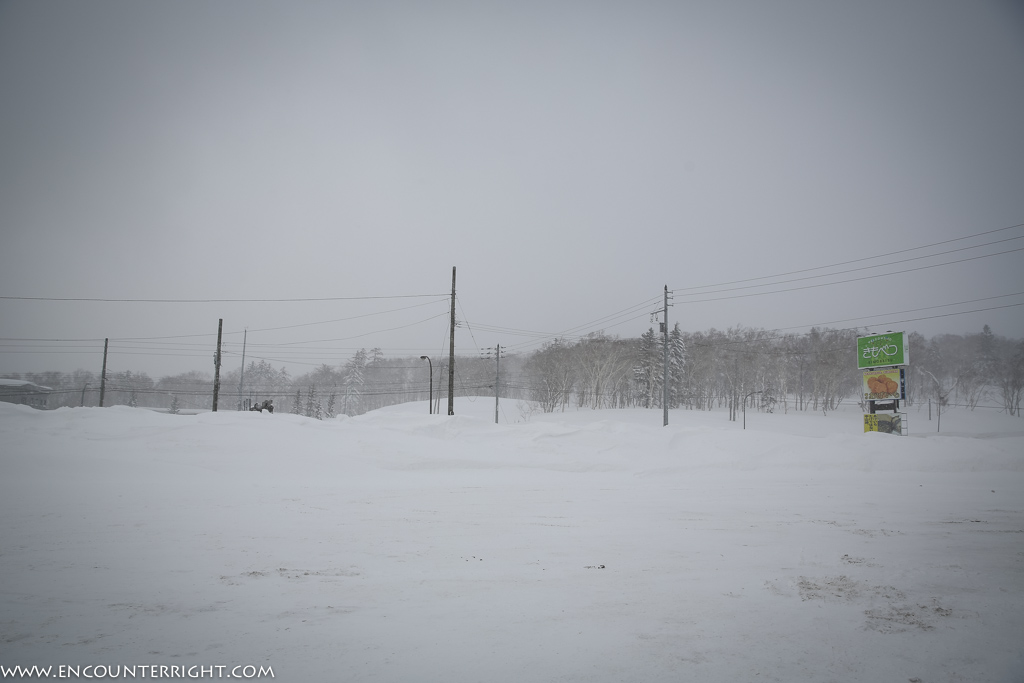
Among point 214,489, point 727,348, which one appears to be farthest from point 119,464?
point 727,348

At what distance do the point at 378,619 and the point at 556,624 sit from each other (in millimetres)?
1438

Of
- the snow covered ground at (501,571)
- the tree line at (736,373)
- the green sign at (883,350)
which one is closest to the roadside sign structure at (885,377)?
the green sign at (883,350)

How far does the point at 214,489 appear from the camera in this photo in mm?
8758

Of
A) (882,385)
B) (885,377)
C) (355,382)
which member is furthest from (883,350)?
(355,382)

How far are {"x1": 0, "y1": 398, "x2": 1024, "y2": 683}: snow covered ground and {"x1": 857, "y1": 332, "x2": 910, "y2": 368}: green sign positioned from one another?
21.7 m

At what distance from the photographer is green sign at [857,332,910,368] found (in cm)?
2936

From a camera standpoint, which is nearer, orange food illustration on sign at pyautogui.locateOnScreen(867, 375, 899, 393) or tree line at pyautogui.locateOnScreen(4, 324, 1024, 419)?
orange food illustration on sign at pyautogui.locateOnScreen(867, 375, 899, 393)

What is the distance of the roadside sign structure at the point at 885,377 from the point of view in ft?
93.5

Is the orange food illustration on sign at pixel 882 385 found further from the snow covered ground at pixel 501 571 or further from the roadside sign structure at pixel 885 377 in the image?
the snow covered ground at pixel 501 571

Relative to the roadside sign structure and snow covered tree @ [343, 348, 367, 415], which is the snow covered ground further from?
snow covered tree @ [343, 348, 367, 415]

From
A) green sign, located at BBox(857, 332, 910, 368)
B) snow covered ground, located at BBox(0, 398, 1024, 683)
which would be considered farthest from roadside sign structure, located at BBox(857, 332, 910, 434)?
snow covered ground, located at BBox(0, 398, 1024, 683)

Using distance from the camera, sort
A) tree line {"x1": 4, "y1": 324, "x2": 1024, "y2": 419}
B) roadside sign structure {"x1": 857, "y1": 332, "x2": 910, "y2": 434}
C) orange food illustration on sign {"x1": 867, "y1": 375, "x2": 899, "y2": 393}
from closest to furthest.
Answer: roadside sign structure {"x1": 857, "y1": 332, "x2": 910, "y2": 434}, orange food illustration on sign {"x1": 867, "y1": 375, "x2": 899, "y2": 393}, tree line {"x1": 4, "y1": 324, "x2": 1024, "y2": 419}

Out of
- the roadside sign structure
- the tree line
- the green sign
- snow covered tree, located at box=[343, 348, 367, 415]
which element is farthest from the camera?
snow covered tree, located at box=[343, 348, 367, 415]

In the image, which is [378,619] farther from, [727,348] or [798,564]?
[727,348]
